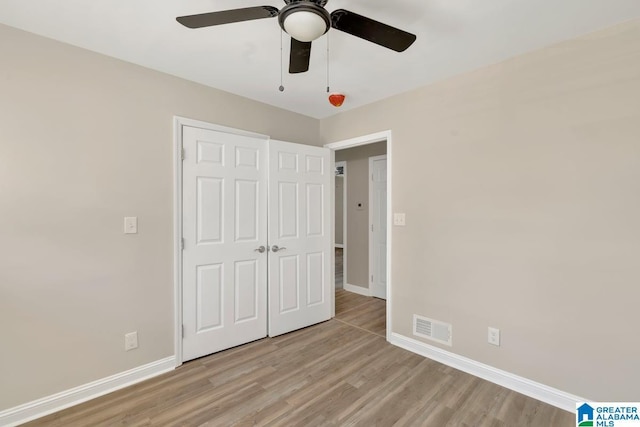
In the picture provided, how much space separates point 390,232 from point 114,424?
2584mm

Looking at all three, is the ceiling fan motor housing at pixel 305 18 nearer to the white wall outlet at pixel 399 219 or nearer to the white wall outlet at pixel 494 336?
the white wall outlet at pixel 399 219

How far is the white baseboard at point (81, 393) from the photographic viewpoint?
5.79ft

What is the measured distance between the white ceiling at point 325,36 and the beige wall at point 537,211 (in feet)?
Result: 0.78

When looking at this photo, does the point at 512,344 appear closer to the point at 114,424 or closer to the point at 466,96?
the point at 466,96

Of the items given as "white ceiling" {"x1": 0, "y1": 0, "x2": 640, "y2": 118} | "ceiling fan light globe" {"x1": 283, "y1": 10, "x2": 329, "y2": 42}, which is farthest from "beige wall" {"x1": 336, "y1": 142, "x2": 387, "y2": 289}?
"ceiling fan light globe" {"x1": 283, "y1": 10, "x2": 329, "y2": 42}

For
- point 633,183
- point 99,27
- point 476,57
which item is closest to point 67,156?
point 99,27

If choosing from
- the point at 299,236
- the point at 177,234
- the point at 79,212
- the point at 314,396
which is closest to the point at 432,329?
the point at 314,396

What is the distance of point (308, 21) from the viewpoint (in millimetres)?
1244

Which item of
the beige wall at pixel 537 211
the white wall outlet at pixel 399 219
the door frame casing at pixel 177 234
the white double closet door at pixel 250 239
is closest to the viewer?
the beige wall at pixel 537 211

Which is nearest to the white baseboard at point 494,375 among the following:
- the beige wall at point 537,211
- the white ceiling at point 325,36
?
the beige wall at point 537,211

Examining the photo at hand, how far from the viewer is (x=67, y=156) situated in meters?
1.96

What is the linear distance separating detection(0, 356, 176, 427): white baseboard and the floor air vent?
2.20 metres

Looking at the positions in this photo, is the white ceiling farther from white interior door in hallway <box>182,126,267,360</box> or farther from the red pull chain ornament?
white interior door in hallway <box>182,126,267,360</box>

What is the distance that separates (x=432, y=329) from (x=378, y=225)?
198 centimetres
